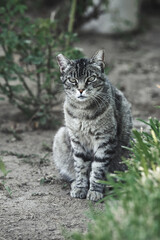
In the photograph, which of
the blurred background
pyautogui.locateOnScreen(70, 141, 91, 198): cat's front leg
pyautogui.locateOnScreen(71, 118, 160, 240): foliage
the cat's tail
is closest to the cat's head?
the blurred background

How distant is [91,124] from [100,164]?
390mm

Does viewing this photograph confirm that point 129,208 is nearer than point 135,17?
Yes

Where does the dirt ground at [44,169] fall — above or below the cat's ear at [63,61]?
below

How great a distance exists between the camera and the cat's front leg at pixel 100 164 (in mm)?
3836

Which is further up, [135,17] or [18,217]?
[135,17]

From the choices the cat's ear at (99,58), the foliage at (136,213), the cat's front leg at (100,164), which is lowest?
the cat's front leg at (100,164)

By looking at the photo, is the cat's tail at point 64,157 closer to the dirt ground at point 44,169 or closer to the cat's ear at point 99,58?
the dirt ground at point 44,169

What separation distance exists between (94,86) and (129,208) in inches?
70.3

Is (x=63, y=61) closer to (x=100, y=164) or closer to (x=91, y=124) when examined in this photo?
(x=91, y=124)

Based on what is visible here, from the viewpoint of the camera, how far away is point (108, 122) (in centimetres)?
383

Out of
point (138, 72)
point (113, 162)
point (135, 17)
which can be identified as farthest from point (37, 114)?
point (135, 17)

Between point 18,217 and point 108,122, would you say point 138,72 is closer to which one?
point 108,122

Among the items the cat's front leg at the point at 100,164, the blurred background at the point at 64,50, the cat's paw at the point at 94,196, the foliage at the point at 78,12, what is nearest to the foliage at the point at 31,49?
the blurred background at the point at 64,50

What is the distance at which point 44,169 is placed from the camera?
14.8 feet
